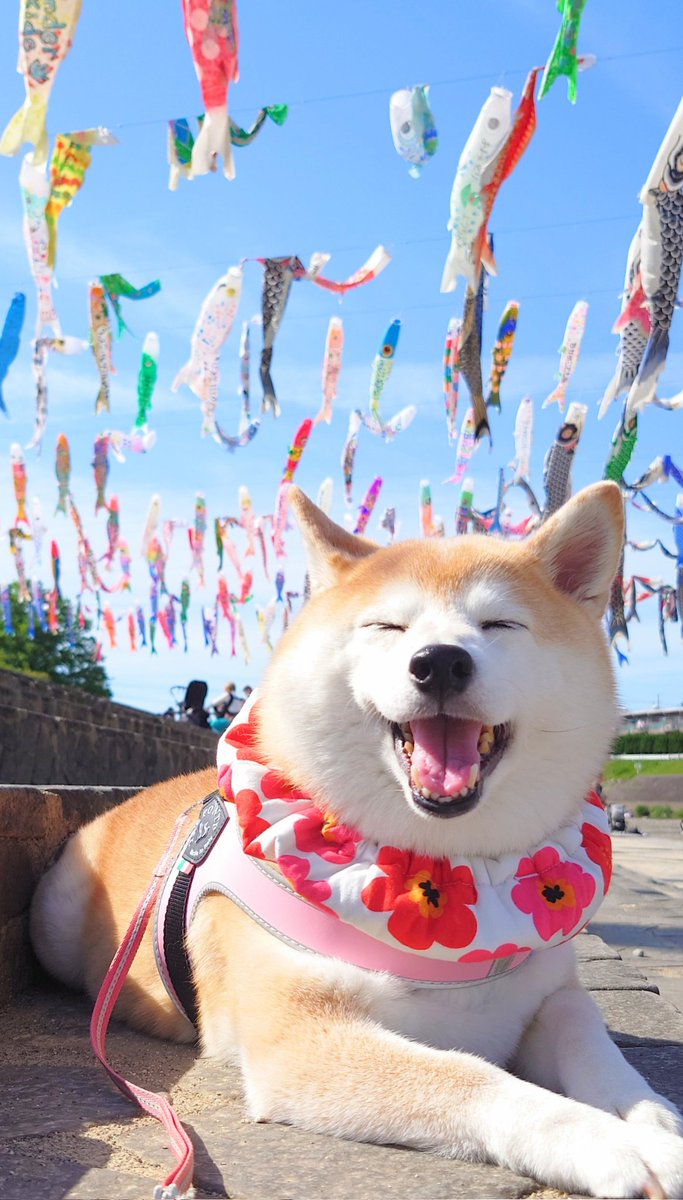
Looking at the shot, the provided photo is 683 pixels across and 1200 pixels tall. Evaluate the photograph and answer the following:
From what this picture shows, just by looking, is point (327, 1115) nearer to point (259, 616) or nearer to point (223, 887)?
point (223, 887)

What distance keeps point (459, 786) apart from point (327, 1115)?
58 centimetres

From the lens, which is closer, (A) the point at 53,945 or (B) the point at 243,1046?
(B) the point at 243,1046

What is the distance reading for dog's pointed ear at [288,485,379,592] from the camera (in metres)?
2.27

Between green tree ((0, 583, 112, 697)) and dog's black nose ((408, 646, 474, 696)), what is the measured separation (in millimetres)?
42162

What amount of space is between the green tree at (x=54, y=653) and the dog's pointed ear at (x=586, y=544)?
4184cm

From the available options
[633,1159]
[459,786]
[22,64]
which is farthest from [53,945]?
[22,64]

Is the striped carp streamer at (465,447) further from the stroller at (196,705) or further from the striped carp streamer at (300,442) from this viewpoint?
the stroller at (196,705)

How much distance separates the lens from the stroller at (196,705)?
20109 mm

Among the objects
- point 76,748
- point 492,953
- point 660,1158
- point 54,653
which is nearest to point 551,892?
point 492,953

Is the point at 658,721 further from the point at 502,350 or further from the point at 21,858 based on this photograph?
Answer: the point at 21,858

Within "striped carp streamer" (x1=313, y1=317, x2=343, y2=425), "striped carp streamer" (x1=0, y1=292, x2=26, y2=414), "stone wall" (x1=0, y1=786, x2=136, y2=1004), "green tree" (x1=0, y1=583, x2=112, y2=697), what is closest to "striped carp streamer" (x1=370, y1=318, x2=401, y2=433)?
"striped carp streamer" (x1=313, y1=317, x2=343, y2=425)

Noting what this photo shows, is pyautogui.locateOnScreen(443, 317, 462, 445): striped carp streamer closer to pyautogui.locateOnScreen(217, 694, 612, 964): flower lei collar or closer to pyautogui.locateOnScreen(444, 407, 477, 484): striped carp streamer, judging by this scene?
pyautogui.locateOnScreen(444, 407, 477, 484): striped carp streamer

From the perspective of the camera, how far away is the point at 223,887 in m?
2.08

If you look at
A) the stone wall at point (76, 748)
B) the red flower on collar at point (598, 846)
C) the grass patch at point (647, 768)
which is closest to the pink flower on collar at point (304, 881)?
the red flower on collar at point (598, 846)
